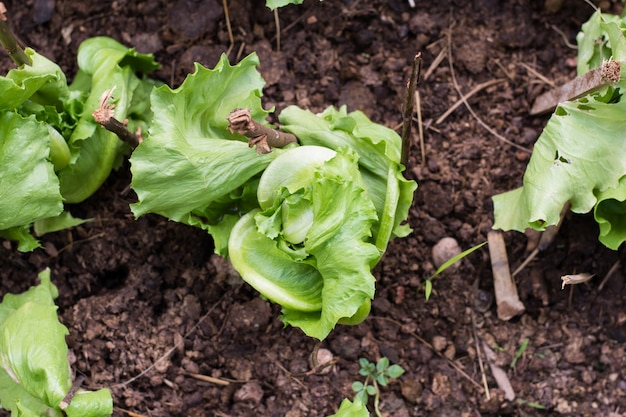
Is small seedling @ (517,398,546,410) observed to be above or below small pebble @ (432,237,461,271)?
below

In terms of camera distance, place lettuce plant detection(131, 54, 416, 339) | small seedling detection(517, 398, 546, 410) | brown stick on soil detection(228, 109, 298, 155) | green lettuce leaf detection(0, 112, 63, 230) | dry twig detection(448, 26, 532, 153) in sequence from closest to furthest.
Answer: brown stick on soil detection(228, 109, 298, 155), lettuce plant detection(131, 54, 416, 339), green lettuce leaf detection(0, 112, 63, 230), small seedling detection(517, 398, 546, 410), dry twig detection(448, 26, 532, 153)

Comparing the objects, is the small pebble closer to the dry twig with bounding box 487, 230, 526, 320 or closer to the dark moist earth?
the dark moist earth

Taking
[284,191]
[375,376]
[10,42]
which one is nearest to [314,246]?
[284,191]

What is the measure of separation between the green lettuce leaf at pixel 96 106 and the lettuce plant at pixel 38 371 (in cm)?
47

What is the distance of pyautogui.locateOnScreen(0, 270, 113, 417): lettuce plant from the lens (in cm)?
228

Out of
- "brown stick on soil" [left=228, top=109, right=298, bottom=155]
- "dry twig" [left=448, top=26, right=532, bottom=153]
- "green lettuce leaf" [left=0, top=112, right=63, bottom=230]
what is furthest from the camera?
"dry twig" [left=448, top=26, right=532, bottom=153]

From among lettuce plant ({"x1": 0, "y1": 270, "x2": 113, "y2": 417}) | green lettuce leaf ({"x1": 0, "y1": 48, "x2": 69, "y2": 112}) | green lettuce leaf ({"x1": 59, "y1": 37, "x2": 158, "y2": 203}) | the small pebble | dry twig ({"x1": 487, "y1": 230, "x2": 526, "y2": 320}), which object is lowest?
dry twig ({"x1": 487, "y1": 230, "x2": 526, "y2": 320})

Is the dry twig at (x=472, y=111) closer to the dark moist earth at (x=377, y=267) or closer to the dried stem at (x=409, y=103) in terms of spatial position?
→ the dark moist earth at (x=377, y=267)

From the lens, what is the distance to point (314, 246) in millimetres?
2162

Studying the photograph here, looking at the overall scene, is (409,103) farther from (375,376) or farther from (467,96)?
(375,376)

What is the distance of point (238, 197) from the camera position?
2.47 meters

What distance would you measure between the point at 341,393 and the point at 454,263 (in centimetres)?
65

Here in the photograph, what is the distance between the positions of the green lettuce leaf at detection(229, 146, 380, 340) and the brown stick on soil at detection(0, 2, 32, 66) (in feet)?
3.03


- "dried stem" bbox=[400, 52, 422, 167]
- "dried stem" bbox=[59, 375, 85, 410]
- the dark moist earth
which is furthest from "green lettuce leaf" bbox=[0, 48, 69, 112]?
"dried stem" bbox=[400, 52, 422, 167]
